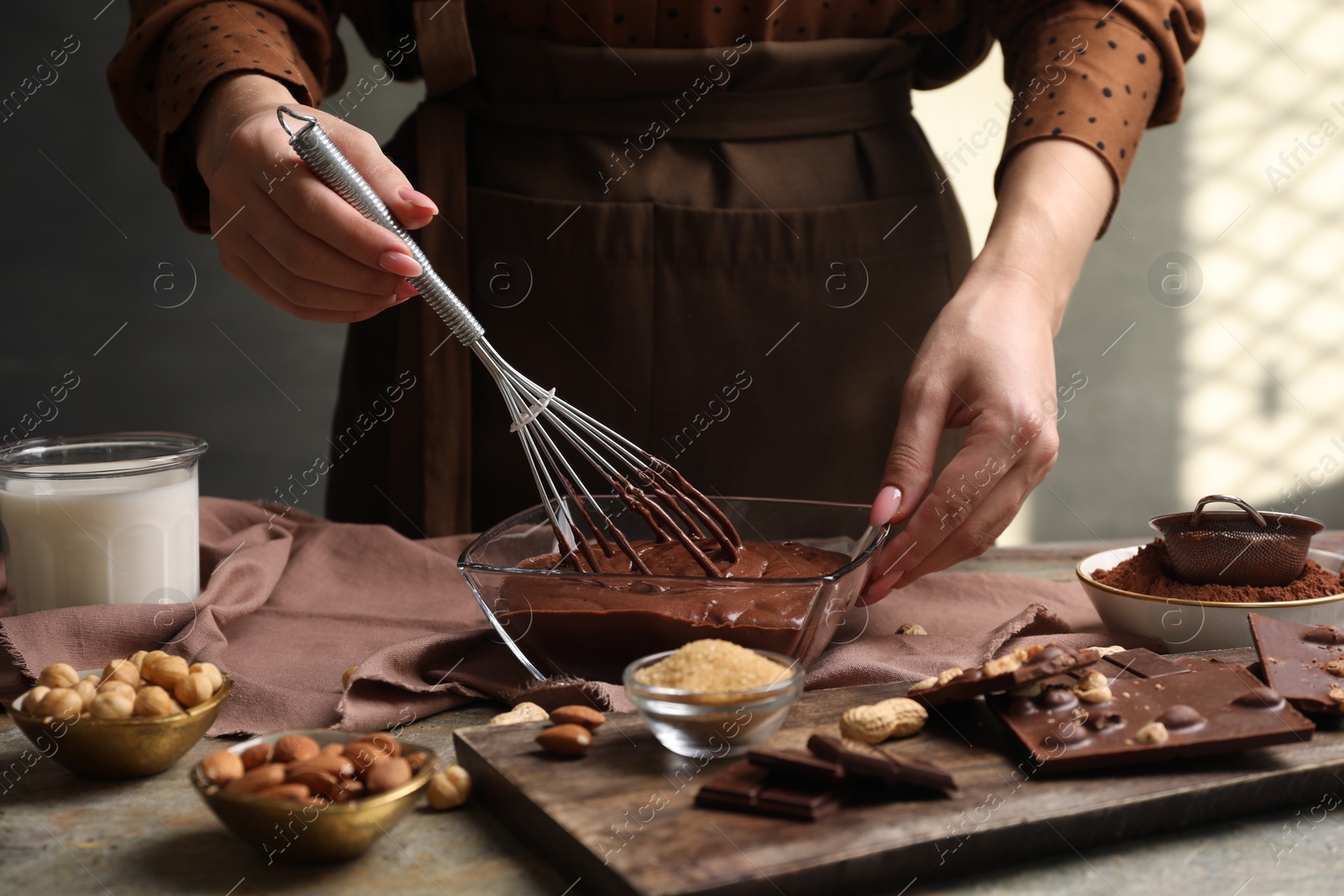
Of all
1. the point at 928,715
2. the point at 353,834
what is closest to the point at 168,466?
the point at 353,834

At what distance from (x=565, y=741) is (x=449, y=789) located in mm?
67

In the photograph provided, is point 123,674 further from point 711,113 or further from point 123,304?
point 123,304

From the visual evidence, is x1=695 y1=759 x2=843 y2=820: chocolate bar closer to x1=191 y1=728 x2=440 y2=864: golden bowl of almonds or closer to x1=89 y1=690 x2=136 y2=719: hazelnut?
x1=191 y1=728 x2=440 y2=864: golden bowl of almonds

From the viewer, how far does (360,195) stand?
78cm

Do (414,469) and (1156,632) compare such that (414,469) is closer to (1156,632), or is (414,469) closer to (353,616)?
(353,616)

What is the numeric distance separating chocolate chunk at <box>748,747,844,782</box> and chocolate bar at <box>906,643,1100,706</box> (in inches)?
4.9

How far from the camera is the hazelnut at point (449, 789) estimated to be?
627mm

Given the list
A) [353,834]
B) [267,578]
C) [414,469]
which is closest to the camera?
[353,834]

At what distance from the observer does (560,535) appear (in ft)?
2.77

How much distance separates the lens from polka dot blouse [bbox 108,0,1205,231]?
1001mm

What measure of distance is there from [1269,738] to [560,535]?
46 cm

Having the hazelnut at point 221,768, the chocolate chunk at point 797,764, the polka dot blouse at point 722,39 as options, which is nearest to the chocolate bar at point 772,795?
the chocolate chunk at point 797,764

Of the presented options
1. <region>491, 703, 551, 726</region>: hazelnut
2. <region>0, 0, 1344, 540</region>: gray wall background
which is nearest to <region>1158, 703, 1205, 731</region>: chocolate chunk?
<region>491, 703, 551, 726</region>: hazelnut

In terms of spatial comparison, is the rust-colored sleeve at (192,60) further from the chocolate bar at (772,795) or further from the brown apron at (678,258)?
the chocolate bar at (772,795)
